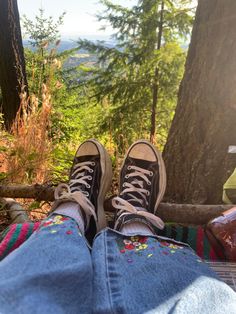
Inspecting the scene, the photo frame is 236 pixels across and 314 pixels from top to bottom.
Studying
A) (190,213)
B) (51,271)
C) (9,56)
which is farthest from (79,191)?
(9,56)

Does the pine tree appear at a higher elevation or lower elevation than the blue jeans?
higher

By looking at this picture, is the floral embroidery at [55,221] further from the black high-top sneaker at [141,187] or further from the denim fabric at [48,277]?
the black high-top sneaker at [141,187]

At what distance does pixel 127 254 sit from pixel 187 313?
31cm

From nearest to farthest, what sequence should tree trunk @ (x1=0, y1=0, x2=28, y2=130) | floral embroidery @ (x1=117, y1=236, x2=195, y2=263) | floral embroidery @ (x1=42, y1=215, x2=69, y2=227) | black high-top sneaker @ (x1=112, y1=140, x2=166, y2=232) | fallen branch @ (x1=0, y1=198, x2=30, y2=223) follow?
floral embroidery @ (x1=117, y1=236, x2=195, y2=263) → floral embroidery @ (x1=42, y1=215, x2=69, y2=227) → black high-top sneaker @ (x1=112, y1=140, x2=166, y2=232) → fallen branch @ (x1=0, y1=198, x2=30, y2=223) → tree trunk @ (x1=0, y1=0, x2=28, y2=130)

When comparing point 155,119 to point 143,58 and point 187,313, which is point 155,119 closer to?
point 143,58

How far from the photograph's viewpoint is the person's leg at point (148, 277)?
0.92 metres

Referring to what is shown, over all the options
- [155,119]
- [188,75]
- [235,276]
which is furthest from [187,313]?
[155,119]

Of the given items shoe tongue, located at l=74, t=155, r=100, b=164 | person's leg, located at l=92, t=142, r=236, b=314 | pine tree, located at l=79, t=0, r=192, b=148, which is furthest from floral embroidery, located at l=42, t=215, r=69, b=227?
pine tree, located at l=79, t=0, r=192, b=148

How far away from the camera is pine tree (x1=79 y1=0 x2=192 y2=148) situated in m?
5.22

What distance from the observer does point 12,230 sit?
1312 millimetres

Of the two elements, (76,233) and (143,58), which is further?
(143,58)

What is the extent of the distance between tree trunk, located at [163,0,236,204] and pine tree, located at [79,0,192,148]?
3.04 m

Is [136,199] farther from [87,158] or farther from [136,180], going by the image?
[87,158]

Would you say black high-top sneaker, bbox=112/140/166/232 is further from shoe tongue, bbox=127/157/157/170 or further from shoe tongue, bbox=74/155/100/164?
shoe tongue, bbox=74/155/100/164
